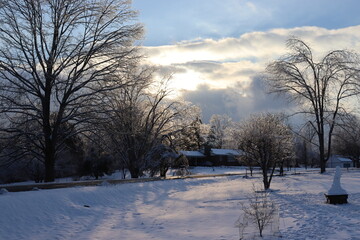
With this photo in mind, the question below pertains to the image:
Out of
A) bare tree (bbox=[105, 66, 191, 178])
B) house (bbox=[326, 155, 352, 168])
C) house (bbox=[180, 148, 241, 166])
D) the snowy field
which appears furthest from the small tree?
house (bbox=[326, 155, 352, 168])

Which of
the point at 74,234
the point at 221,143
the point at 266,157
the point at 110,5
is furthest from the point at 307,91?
the point at 221,143

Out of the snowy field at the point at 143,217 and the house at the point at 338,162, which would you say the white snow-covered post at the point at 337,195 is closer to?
the snowy field at the point at 143,217

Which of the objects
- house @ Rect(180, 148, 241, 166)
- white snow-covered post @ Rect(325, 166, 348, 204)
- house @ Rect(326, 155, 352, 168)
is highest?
house @ Rect(180, 148, 241, 166)

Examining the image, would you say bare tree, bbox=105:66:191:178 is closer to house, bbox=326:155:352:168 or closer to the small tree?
the small tree

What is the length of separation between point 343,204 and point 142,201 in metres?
9.00

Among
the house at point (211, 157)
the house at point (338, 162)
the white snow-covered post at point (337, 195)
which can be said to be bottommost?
the house at point (338, 162)

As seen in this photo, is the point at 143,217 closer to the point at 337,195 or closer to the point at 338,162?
the point at 337,195

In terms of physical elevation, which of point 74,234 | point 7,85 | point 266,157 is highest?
point 7,85

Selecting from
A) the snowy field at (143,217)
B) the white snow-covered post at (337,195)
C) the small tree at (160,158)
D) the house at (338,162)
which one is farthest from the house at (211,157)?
the white snow-covered post at (337,195)

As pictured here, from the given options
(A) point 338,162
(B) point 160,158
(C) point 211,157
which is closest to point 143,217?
(B) point 160,158

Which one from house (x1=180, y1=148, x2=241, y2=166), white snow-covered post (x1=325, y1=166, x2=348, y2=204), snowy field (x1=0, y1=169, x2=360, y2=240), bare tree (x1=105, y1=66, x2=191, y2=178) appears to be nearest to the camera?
snowy field (x1=0, y1=169, x2=360, y2=240)

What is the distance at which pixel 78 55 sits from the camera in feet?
63.4

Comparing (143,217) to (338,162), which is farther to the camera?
(338,162)

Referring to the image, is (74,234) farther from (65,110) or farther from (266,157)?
(266,157)
